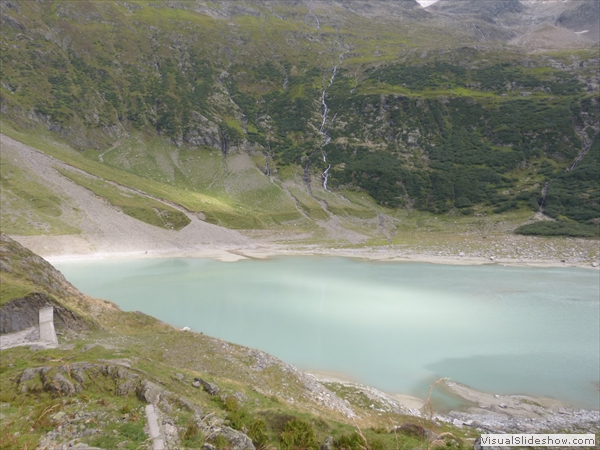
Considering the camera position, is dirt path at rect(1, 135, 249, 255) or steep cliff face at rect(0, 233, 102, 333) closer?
steep cliff face at rect(0, 233, 102, 333)

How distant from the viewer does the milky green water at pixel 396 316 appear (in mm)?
22250

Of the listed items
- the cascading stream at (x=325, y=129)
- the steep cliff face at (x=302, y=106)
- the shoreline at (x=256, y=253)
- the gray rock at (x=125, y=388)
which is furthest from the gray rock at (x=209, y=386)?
the cascading stream at (x=325, y=129)

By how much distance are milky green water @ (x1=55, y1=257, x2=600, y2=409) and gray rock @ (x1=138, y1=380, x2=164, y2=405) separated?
1272 centimetres

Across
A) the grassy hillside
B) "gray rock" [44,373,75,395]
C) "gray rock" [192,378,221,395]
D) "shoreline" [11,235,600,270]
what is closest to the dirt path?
"shoreline" [11,235,600,270]

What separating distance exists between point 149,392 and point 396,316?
1006 inches

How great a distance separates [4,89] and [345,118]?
365ft

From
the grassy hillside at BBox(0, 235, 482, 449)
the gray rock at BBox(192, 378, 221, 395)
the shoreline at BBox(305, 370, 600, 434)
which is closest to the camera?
the grassy hillside at BBox(0, 235, 482, 449)

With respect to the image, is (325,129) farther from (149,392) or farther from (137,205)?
(149,392)

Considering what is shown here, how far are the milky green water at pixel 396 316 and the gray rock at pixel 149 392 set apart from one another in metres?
12.7

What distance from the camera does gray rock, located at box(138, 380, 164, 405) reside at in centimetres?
1009

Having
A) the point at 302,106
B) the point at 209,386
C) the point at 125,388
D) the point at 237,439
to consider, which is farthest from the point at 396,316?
the point at 302,106

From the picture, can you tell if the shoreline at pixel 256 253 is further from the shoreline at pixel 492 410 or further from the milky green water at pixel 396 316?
the shoreline at pixel 492 410

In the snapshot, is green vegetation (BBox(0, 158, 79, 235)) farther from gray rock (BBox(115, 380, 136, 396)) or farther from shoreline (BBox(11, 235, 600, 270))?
gray rock (BBox(115, 380, 136, 396))

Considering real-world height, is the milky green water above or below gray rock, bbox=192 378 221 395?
below
